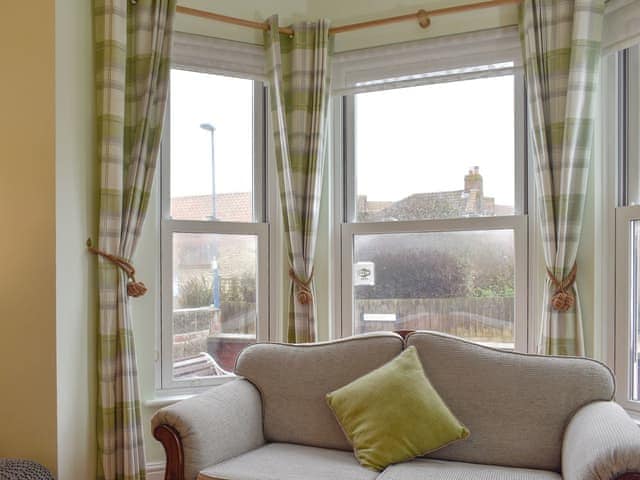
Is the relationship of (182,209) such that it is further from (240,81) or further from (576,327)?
(576,327)

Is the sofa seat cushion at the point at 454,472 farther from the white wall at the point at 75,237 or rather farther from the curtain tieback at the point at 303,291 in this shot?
the white wall at the point at 75,237

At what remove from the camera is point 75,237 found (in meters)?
2.43

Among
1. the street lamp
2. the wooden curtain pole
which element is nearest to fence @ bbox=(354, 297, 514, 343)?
the street lamp

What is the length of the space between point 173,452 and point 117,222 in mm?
1060

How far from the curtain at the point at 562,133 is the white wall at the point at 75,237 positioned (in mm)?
2016

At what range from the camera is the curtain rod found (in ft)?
8.80

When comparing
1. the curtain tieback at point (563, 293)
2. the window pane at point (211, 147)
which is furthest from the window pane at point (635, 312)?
the window pane at point (211, 147)

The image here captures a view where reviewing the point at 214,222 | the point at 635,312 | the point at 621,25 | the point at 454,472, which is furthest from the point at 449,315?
the point at 621,25

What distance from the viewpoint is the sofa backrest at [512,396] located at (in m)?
2.08

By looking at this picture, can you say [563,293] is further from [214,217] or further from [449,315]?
[214,217]

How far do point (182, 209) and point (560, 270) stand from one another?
6.13ft

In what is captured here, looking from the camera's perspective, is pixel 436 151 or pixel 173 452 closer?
pixel 173 452

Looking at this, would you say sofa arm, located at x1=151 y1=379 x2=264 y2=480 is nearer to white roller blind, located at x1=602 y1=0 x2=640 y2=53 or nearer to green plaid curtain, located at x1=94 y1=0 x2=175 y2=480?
green plaid curtain, located at x1=94 y1=0 x2=175 y2=480

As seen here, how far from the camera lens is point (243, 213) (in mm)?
3078
